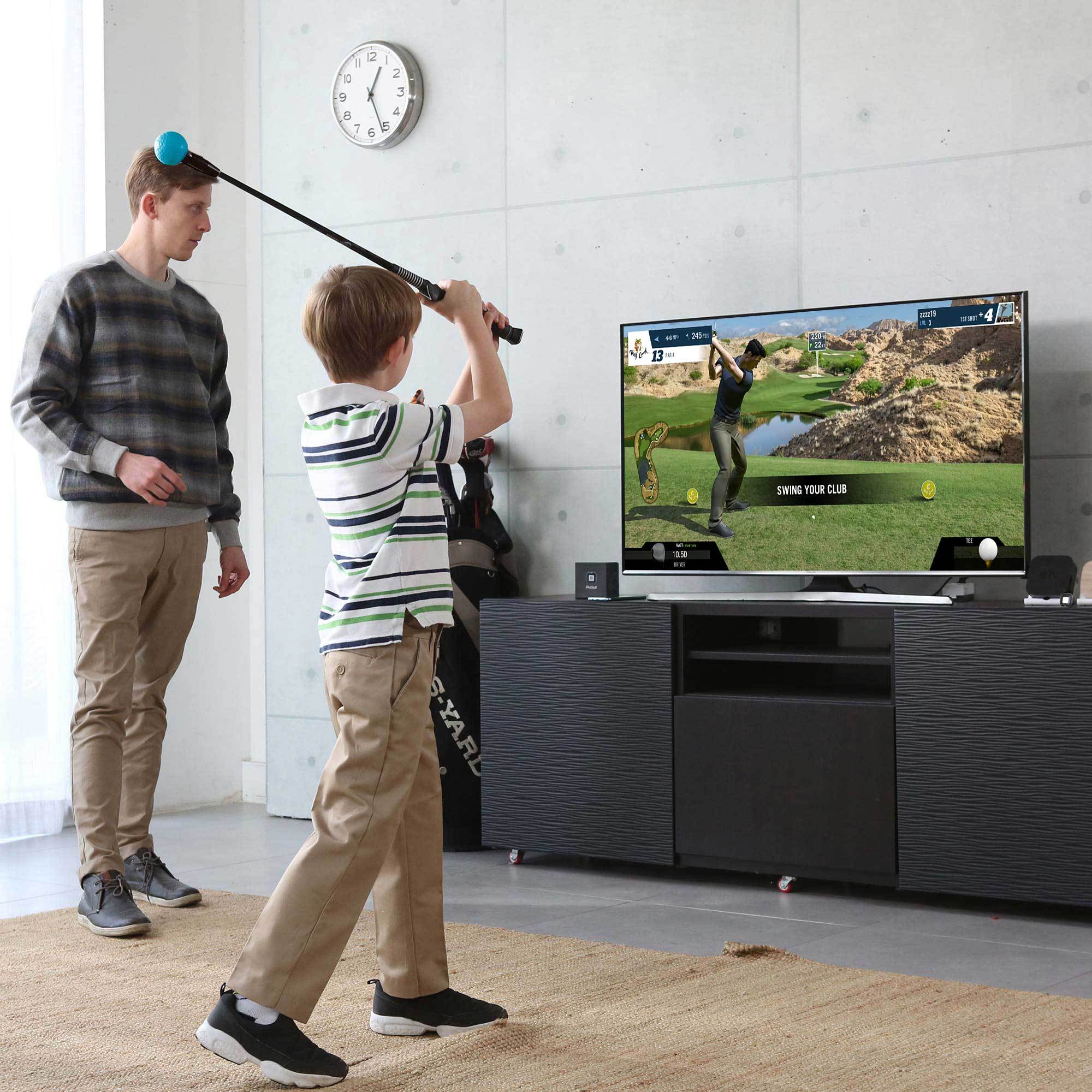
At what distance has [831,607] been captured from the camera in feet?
10.7

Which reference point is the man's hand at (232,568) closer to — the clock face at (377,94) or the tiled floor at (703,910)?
the tiled floor at (703,910)

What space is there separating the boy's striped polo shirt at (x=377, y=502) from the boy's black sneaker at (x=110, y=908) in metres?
1.14

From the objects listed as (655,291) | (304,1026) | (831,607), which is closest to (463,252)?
(655,291)

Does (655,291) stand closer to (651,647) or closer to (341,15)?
(651,647)

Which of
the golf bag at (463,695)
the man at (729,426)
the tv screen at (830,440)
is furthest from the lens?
the golf bag at (463,695)

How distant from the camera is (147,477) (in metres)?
2.90

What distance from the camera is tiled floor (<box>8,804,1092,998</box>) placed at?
2.74 metres

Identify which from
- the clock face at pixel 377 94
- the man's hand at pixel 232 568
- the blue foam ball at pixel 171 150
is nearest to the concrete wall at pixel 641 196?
the clock face at pixel 377 94

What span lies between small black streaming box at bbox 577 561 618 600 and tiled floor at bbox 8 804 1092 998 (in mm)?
694

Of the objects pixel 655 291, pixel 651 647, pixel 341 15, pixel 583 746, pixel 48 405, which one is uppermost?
pixel 341 15

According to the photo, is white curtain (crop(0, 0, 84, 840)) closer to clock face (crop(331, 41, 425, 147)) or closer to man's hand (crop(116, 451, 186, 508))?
clock face (crop(331, 41, 425, 147))

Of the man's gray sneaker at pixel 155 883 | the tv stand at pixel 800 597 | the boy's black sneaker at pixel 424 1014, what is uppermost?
the tv stand at pixel 800 597

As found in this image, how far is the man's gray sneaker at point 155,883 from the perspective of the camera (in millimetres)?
3168

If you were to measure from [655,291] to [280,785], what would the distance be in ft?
6.30
